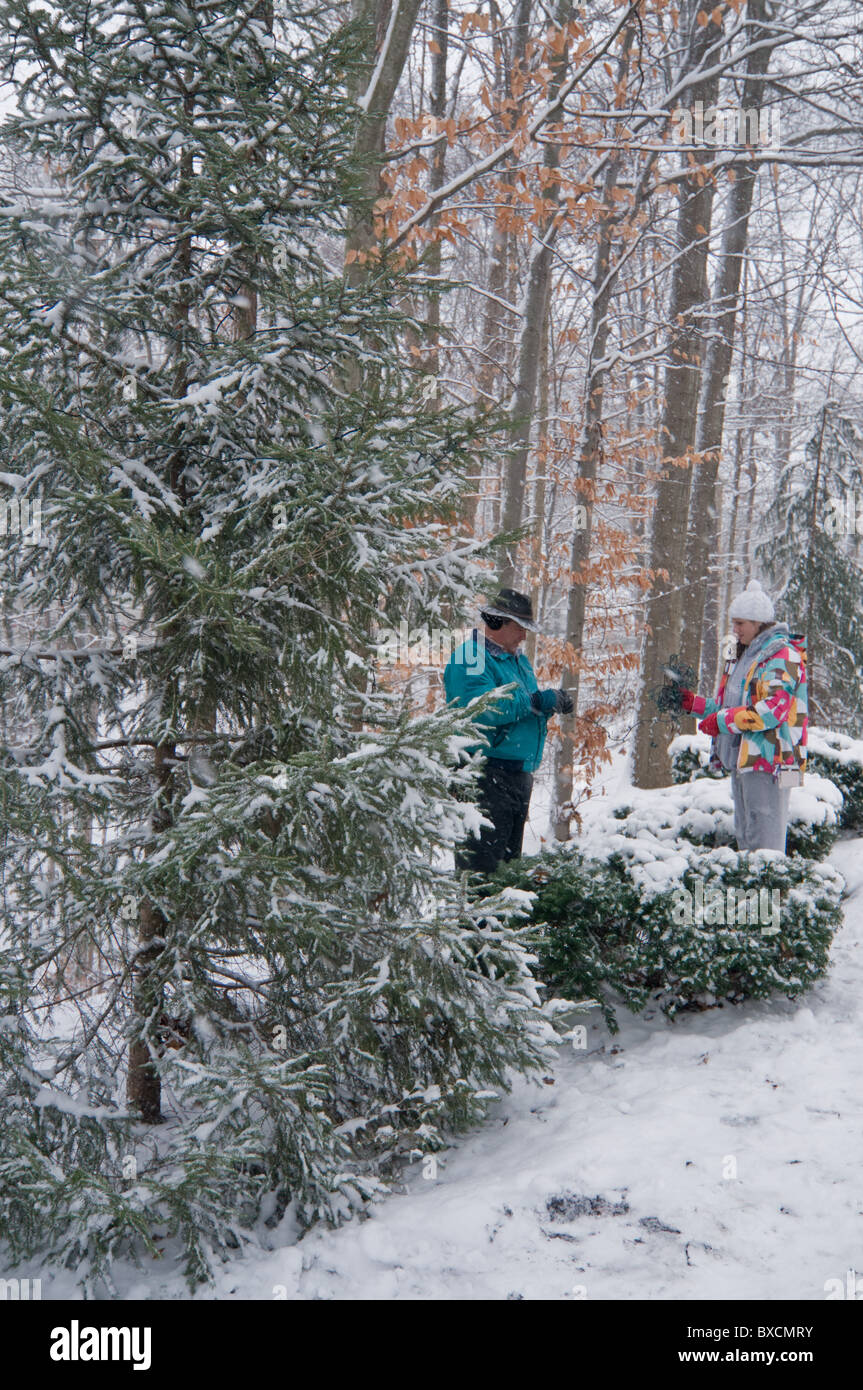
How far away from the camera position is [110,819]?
377 cm

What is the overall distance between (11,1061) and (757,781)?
411cm

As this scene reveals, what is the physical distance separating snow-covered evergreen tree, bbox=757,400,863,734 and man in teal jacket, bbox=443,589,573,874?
22.6ft

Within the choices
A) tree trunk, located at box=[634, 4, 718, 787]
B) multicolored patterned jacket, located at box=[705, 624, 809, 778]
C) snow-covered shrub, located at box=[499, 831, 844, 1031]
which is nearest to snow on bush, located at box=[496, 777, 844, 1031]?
snow-covered shrub, located at box=[499, 831, 844, 1031]

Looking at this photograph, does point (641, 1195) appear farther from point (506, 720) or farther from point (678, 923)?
point (506, 720)

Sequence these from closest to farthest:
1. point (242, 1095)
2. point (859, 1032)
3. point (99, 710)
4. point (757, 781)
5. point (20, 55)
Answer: point (242, 1095) → point (20, 55) → point (99, 710) → point (859, 1032) → point (757, 781)

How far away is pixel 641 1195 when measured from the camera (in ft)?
10.9

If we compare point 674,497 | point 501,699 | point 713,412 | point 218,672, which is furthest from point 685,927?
point 713,412

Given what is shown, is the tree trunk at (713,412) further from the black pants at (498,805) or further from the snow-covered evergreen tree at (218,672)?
the snow-covered evergreen tree at (218,672)

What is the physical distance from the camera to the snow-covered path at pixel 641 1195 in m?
2.92

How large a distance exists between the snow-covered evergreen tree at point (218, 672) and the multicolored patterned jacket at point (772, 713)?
2.11 metres

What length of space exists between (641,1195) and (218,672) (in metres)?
2.58

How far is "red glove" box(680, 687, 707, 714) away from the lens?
217 inches

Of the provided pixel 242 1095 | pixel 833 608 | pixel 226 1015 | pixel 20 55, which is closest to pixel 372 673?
pixel 226 1015
